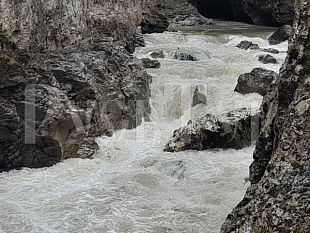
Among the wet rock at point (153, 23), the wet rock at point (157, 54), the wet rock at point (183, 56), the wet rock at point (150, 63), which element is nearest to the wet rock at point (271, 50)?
the wet rock at point (183, 56)

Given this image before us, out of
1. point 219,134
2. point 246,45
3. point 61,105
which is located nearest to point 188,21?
Answer: point 246,45

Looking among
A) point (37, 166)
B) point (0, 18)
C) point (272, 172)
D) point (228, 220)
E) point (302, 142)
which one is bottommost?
point (37, 166)

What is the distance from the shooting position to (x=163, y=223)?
27.3 feet

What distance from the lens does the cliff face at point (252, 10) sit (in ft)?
107

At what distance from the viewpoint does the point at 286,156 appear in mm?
4742

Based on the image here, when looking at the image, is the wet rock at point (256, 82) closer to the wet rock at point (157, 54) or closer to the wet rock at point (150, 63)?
the wet rock at point (150, 63)

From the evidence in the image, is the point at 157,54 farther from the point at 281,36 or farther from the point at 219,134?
the point at 219,134

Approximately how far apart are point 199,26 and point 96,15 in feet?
58.0

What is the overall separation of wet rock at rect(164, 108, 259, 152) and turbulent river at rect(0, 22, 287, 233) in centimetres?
30

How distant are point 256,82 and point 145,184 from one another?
842 cm

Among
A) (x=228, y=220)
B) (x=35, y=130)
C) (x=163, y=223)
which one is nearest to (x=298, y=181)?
(x=228, y=220)

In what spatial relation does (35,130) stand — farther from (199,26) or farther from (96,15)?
(199,26)

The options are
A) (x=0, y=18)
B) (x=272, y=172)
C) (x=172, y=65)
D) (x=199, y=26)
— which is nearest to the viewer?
(x=272, y=172)

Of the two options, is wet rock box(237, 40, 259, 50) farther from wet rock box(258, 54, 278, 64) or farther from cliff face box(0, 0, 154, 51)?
cliff face box(0, 0, 154, 51)
